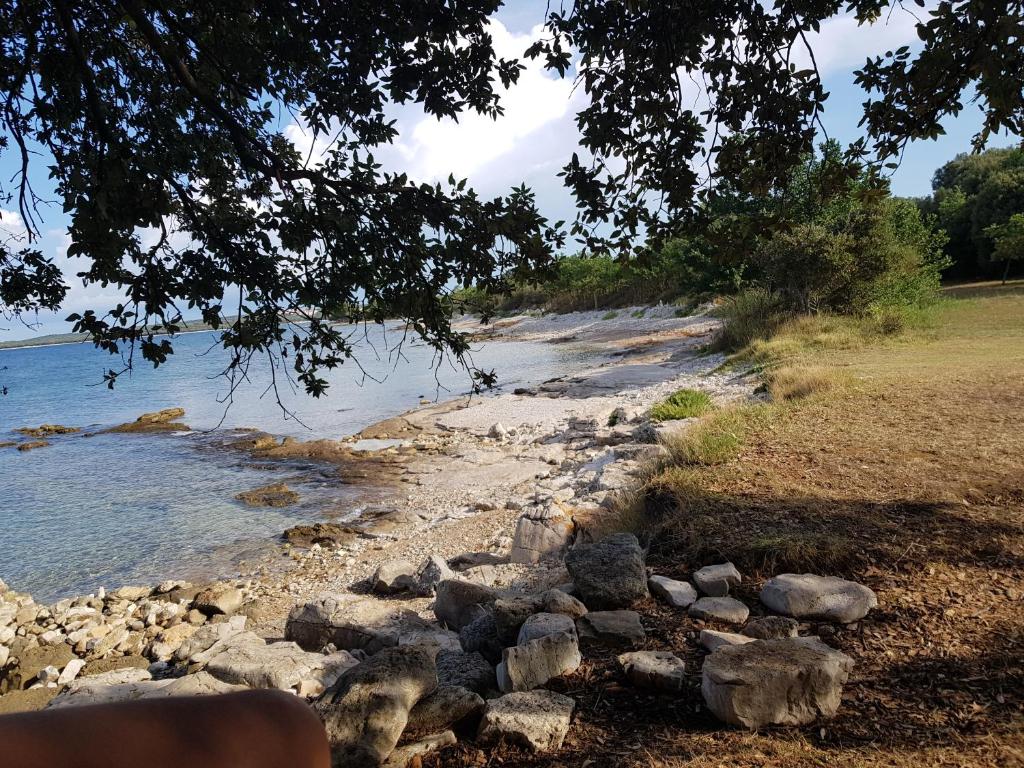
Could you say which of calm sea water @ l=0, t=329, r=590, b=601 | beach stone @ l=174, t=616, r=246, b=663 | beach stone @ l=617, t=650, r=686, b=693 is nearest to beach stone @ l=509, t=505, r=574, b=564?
calm sea water @ l=0, t=329, r=590, b=601

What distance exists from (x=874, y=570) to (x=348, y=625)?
444 centimetres

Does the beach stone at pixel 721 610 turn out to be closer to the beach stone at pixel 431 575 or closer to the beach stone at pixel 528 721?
the beach stone at pixel 528 721

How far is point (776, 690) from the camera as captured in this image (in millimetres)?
3377

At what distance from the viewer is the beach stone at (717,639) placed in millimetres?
4078

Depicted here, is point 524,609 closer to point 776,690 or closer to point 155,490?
point 776,690

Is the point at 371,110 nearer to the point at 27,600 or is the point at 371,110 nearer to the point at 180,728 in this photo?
the point at 180,728

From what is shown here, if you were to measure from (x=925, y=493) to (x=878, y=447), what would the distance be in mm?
1665

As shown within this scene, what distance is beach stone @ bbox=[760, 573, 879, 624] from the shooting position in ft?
14.3

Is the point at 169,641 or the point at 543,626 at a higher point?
the point at 543,626

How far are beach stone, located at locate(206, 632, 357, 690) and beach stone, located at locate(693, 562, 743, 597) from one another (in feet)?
8.68

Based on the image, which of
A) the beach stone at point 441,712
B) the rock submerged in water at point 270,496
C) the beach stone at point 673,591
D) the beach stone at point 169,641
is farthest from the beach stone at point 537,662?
the rock submerged in water at point 270,496

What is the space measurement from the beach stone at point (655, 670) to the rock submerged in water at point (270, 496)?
36.6ft

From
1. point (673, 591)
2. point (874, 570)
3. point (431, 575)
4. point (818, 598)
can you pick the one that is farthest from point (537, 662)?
point (431, 575)

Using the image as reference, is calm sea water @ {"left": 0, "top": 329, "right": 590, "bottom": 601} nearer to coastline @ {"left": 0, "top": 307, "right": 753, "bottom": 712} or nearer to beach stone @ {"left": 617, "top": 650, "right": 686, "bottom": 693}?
coastline @ {"left": 0, "top": 307, "right": 753, "bottom": 712}
